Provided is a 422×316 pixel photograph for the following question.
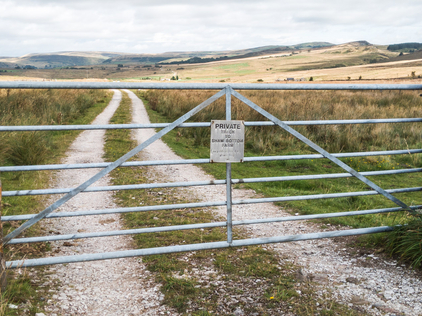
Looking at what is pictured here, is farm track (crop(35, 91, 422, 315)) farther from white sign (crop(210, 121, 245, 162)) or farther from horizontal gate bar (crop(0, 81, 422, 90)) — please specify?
horizontal gate bar (crop(0, 81, 422, 90))

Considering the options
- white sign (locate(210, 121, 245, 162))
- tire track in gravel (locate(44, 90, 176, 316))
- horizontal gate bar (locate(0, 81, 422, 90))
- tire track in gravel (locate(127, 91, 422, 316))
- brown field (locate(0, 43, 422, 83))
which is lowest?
tire track in gravel (locate(127, 91, 422, 316))

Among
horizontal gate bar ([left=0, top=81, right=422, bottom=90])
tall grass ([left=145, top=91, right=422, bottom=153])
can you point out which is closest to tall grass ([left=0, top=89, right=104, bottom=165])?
tall grass ([left=145, top=91, right=422, bottom=153])

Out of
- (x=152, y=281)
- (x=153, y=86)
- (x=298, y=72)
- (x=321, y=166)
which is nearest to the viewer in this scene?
(x=153, y=86)

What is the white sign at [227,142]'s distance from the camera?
3436 mm

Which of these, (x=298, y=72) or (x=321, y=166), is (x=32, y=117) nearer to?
(x=321, y=166)

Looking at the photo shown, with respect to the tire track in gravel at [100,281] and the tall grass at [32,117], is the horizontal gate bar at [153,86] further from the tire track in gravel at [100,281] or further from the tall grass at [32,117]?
the tall grass at [32,117]

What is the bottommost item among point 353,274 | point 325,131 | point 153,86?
point 353,274

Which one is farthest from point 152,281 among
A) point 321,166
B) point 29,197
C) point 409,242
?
point 321,166

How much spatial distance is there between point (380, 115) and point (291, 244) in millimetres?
12665

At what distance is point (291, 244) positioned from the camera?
436 centimetres

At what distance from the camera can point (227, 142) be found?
11.5ft

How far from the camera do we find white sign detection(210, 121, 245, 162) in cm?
344

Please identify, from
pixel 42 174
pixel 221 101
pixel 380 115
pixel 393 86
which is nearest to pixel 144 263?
pixel 393 86

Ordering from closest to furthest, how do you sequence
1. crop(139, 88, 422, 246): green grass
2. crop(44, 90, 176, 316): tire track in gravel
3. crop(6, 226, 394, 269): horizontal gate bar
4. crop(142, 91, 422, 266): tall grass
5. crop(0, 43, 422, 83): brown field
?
crop(44, 90, 176, 316): tire track in gravel, crop(6, 226, 394, 269): horizontal gate bar, crop(142, 91, 422, 266): tall grass, crop(139, 88, 422, 246): green grass, crop(0, 43, 422, 83): brown field
